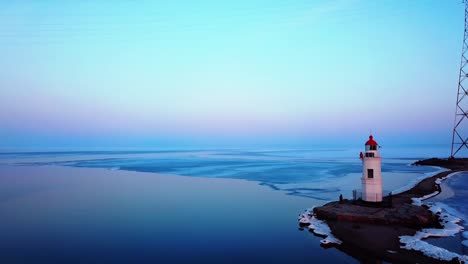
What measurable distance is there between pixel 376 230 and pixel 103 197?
67.0 feet

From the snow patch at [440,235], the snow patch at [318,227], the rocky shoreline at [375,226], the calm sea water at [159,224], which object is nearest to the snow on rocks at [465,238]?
the snow patch at [440,235]

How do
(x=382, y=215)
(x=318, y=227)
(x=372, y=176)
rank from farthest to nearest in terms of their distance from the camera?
(x=372, y=176) → (x=382, y=215) → (x=318, y=227)

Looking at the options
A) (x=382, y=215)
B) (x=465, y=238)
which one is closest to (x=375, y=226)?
(x=382, y=215)

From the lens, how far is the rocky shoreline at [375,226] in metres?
12.4

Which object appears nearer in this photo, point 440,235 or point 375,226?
point 440,235

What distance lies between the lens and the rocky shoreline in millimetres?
12367

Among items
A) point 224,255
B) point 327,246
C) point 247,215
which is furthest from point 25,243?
point 327,246

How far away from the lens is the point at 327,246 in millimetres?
13938

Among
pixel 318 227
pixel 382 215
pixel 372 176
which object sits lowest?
pixel 318 227

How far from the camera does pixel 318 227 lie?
54.3ft

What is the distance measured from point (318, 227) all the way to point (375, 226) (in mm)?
2681

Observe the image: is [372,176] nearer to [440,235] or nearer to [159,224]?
[440,235]

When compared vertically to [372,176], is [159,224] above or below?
below

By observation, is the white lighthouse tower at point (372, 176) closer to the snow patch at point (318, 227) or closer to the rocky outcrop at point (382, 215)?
the rocky outcrop at point (382, 215)
